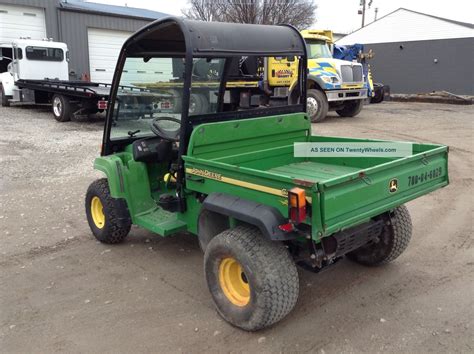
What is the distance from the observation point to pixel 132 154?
13.7 feet

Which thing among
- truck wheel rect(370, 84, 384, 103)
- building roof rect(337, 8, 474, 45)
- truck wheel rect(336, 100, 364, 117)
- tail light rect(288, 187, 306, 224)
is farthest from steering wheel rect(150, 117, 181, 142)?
building roof rect(337, 8, 474, 45)

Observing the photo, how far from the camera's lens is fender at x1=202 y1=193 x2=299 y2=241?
2.69 meters

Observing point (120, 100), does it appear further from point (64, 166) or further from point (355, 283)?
point (64, 166)

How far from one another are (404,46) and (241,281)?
83.5 feet

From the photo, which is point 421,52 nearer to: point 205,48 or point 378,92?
point 378,92

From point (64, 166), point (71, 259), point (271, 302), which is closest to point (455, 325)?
point (271, 302)

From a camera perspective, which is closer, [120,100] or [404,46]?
[120,100]

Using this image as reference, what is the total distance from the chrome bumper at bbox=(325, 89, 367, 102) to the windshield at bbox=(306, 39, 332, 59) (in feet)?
4.67

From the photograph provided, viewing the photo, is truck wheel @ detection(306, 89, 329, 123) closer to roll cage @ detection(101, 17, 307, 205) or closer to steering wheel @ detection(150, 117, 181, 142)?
roll cage @ detection(101, 17, 307, 205)

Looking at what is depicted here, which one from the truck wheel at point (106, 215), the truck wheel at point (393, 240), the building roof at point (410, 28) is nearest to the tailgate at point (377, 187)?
the truck wheel at point (393, 240)

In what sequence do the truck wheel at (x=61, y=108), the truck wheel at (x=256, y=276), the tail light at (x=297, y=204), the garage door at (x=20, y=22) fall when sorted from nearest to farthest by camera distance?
the tail light at (x=297, y=204) → the truck wheel at (x=256, y=276) → the truck wheel at (x=61, y=108) → the garage door at (x=20, y=22)

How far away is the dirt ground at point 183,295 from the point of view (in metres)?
2.90

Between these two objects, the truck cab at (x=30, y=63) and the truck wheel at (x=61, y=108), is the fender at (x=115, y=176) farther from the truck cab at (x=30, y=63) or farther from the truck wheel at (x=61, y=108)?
the truck cab at (x=30, y=63)

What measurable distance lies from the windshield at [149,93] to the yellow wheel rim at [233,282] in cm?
155
